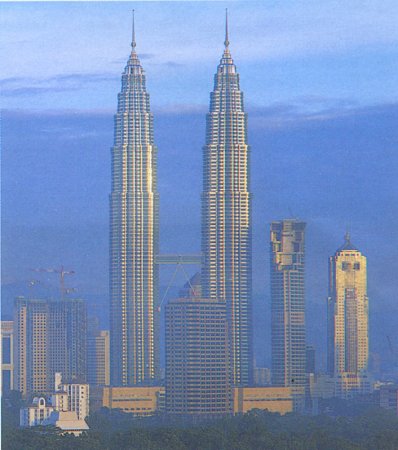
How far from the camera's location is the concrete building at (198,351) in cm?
1565

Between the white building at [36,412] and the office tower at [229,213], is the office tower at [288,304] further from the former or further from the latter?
the white building at [36,412]

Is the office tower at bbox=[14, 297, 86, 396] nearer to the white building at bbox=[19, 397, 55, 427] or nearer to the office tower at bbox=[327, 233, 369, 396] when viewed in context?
the white building at bbox=[19, 397, 55, 427]

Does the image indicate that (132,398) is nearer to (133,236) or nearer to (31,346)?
(31,346)

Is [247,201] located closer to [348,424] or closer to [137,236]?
[137,236]

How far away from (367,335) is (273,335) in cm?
167

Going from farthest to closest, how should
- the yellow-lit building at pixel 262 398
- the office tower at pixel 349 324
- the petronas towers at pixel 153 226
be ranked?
the petronas towers at pixel 153 226, the office tower at pixel 349 324, the yellow-lit building at pixel 262 398

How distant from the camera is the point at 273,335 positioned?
16.4 m

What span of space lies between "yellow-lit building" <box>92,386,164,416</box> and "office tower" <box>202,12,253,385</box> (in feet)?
4.07

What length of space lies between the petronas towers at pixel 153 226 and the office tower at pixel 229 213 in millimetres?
14

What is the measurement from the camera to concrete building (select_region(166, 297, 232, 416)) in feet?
51.3

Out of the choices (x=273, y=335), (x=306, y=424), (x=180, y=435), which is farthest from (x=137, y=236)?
(x=180, y=435)

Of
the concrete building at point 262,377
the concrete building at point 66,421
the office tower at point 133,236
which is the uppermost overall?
the office tower at point 133,236

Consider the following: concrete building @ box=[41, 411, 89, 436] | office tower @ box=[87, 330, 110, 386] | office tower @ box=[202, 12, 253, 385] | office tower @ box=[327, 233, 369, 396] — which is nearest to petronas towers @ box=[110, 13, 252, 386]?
office tower @ box=[202, 12, 253, 385]

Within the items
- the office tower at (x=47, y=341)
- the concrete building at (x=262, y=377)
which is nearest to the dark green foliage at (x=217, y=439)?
the concrete building at (x=262, y=377)
